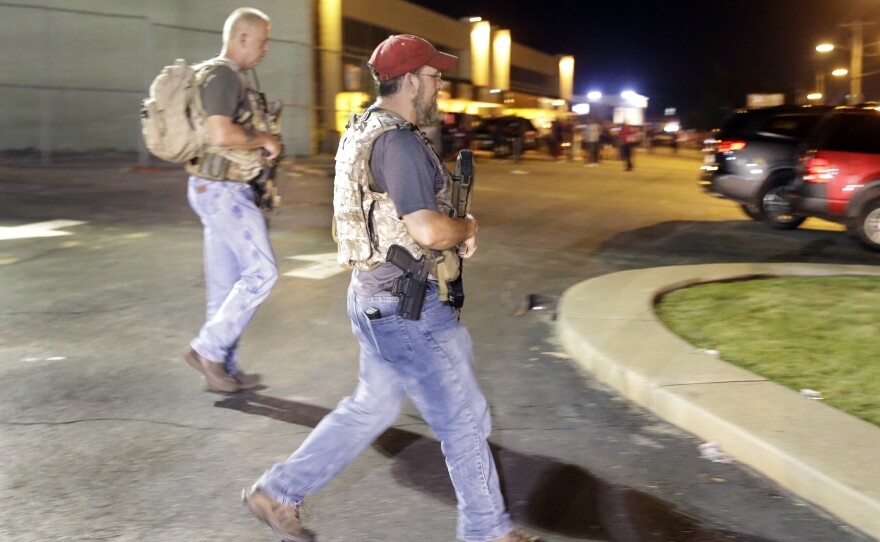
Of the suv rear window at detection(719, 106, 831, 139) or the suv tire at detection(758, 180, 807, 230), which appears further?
the suv rear window at detection(719, 106, 831, 139)

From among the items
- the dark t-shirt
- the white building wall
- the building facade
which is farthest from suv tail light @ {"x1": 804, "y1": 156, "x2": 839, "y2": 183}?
the white building wall

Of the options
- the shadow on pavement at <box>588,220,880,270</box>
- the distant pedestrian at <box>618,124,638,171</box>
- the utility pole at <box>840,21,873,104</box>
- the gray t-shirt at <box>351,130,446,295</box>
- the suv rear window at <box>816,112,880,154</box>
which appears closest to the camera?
the gray t-shirt at <box>351,130,446,295</box>

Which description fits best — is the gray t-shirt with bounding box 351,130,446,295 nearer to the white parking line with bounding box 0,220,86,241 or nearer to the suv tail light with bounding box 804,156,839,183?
the white parking line with bounding box 0,220,86,241

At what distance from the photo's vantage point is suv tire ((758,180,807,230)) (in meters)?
14.0

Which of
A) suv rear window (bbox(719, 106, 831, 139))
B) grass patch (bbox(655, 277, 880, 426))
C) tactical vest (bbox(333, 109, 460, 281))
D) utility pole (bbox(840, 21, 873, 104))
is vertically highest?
utility pole (bbox(840, 21, 873, 104))

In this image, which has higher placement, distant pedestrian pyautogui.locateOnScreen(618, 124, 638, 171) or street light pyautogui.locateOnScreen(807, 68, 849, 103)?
street light pyautogui.locateOnScreen(807, 68, 849, 103)

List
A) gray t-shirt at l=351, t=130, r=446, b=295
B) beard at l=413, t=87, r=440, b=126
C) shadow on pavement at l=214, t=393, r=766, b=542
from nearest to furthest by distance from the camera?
gray t-shirt at l=351, t=130, r=446, b=295
beard at l=413, t=87, r=440, b=126
shadow on pavement at l=214, t=393, r=766, b=542

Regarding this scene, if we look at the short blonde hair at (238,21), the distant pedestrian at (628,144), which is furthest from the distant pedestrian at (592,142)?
the short blonde hair at (238,21)

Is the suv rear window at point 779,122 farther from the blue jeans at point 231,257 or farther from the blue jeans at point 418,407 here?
the blue jeans at point 418,407

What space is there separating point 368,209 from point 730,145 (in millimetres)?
12113

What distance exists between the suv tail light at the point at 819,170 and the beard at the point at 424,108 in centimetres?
1029

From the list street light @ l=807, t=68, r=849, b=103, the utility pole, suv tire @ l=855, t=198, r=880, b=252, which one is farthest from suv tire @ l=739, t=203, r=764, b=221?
street light @ l=807, t=68, r=849, b=103

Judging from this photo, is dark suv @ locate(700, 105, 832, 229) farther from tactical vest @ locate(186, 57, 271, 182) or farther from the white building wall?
the white building wall

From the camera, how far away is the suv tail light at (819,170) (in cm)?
1253
